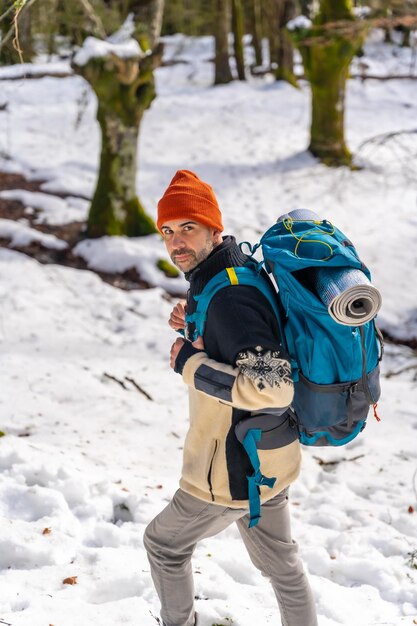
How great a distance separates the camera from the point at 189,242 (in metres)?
2.52

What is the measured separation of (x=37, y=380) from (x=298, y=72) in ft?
62.4

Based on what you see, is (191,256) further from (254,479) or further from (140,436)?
(140,436)

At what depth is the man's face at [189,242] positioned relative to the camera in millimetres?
2518

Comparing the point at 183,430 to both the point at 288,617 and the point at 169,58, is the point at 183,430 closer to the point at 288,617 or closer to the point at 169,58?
the point at 288,617

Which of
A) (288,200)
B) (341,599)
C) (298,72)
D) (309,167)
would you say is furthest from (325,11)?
(341,599)

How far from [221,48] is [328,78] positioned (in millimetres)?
6928

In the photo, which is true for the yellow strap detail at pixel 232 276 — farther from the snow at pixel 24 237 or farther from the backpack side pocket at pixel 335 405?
the snow at pixel 24 237

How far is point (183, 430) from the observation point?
5.46m

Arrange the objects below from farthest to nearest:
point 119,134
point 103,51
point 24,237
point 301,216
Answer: point 119,134 → point 24,237 → point 103,51 → point 301,216

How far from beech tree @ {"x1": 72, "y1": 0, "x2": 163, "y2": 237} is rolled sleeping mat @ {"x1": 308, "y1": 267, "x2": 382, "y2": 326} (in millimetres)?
7516

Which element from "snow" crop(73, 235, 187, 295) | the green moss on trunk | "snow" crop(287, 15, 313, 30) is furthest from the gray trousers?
"snow" crop(287, 15, 313, 30)

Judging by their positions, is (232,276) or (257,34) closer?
(232,276)

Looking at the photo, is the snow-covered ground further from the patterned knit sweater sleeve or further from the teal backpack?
the patterned knit sweater sleeve

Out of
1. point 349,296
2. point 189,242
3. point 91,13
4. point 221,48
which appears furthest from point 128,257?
point 221,48
